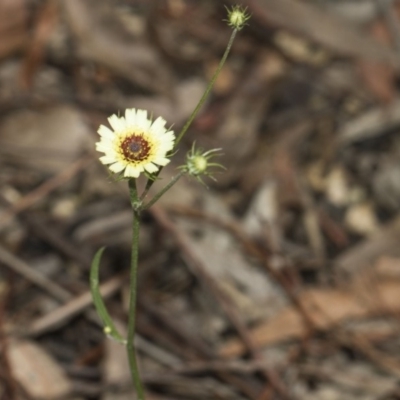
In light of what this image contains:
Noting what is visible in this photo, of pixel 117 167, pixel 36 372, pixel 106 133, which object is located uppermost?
pixel 36 372

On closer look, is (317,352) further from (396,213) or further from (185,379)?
(396,213)

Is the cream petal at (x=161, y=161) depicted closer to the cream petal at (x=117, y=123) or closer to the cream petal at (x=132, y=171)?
the cream petal at (x=132, y=171)

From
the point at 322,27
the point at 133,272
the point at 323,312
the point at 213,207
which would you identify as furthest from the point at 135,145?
the point at 322,27

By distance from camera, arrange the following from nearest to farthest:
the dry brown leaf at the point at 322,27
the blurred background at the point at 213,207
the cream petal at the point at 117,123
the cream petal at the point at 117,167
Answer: the cream petal at the point at 117,167 < the cream petal at the point at 117,123 < the blurred background at the point at 213,207 < the dry brown leaf at the point at 322,27

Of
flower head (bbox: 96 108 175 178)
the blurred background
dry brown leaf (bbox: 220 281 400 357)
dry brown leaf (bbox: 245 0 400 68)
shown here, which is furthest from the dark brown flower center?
dry brown leaf (bbox: 245 0 400 68)

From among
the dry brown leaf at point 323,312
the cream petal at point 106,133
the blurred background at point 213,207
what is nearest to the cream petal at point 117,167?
the cream petal at point 106,133

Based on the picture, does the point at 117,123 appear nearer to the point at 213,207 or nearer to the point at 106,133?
the point at 106,133

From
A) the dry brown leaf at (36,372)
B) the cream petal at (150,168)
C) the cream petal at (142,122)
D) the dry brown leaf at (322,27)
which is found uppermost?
the dry brown leaf at (322,27)
